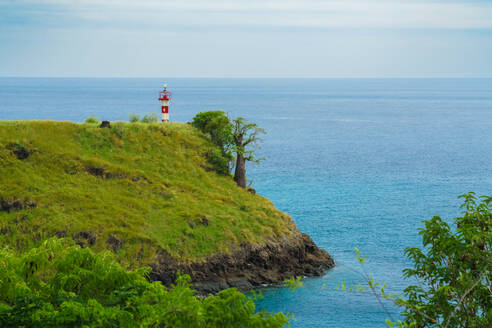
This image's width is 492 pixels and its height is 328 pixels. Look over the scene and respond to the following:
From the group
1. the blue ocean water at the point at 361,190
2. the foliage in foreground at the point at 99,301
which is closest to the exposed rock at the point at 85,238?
the blue ocean water at the point at 361,190

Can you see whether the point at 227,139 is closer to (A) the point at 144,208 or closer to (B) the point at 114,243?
(A) the point at 144,208

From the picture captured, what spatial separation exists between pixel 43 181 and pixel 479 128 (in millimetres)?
161885

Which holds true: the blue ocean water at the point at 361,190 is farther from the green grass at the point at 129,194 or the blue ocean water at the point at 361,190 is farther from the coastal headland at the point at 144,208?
the green grass at the point at 129,194

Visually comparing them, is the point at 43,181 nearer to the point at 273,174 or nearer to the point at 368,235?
the point at 368,235

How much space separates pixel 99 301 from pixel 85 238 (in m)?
26.5

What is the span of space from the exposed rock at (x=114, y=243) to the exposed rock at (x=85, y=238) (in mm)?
1199

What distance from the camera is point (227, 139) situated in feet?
218

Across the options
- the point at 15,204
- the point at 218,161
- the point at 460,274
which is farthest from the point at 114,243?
the point at 460,274

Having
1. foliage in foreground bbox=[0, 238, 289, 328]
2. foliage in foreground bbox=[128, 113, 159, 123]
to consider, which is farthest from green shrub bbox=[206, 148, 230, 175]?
foliage in foreground bbox=[0, 238, 289, 328]

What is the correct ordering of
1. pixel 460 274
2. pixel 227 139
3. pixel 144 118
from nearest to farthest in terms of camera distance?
pixel 460 274 → pixel 227 139 → pixel 144 118

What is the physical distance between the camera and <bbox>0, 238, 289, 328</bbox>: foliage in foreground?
18656 mm

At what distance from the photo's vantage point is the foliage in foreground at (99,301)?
61.2ft

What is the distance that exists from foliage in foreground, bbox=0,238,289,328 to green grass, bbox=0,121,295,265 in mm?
22965

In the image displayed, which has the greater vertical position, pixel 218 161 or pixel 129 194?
pixel 218 161
